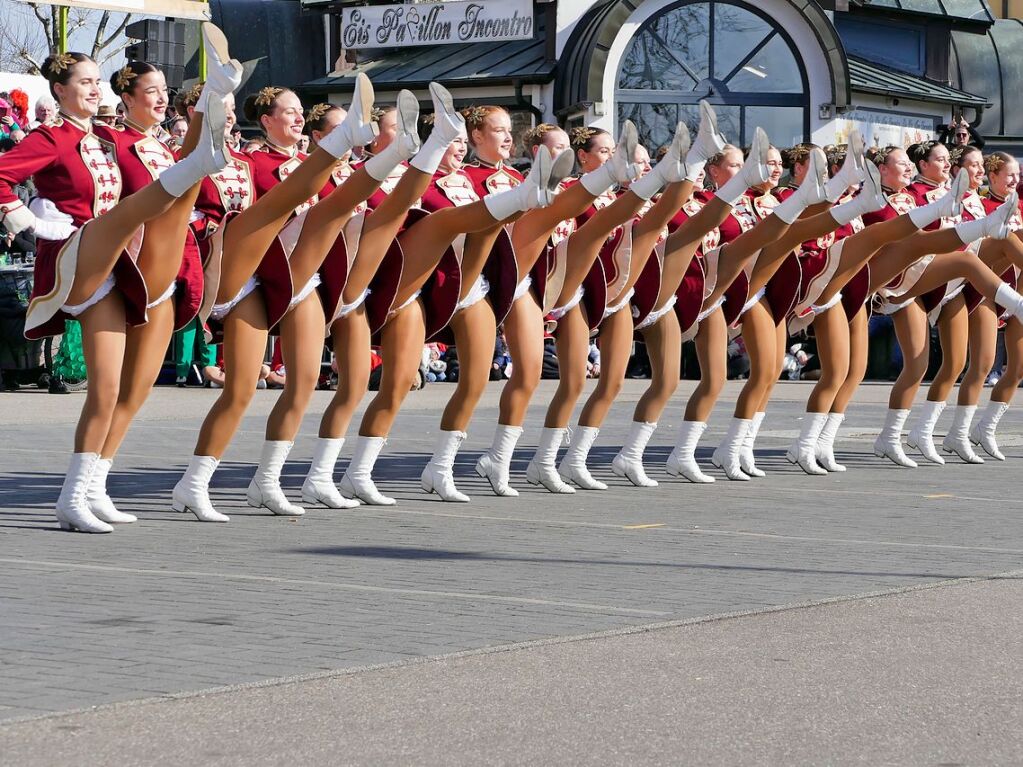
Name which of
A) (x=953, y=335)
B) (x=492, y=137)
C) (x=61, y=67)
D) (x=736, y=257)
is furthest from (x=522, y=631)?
(x=953, y=335)

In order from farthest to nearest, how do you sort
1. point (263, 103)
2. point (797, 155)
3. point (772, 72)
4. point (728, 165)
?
point (772, 72), point (797, 155), point (728, 165), point (263, 103)

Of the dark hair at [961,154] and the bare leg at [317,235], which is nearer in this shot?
the bare leg at [317,235]

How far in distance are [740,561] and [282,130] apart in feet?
8.86

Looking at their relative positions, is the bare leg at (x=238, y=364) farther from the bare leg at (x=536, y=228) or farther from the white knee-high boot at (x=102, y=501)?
the bare leg at (x=536, y=228)

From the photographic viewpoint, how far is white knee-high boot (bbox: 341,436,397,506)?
8789 millimetres

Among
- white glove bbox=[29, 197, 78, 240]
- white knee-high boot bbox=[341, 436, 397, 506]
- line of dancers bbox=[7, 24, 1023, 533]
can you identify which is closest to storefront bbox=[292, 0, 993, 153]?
line of dancers bbox=[7, 24, 1023, 533]

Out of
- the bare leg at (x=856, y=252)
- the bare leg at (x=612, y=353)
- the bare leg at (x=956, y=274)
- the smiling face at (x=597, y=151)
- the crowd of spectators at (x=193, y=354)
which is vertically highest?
the smiling face at (x=597, y=151)

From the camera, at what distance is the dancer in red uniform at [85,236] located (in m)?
7.28

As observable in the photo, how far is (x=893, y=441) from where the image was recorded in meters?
11.5

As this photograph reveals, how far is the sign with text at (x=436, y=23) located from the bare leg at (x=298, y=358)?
75.5 feet

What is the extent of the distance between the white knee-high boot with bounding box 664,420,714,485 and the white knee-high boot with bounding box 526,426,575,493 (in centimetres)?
78

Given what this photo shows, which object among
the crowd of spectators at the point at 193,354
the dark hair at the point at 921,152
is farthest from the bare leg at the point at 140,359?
the crowd of spectators at the point at 193,354

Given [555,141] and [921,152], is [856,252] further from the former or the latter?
[555,141]

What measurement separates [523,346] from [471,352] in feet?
0.99
